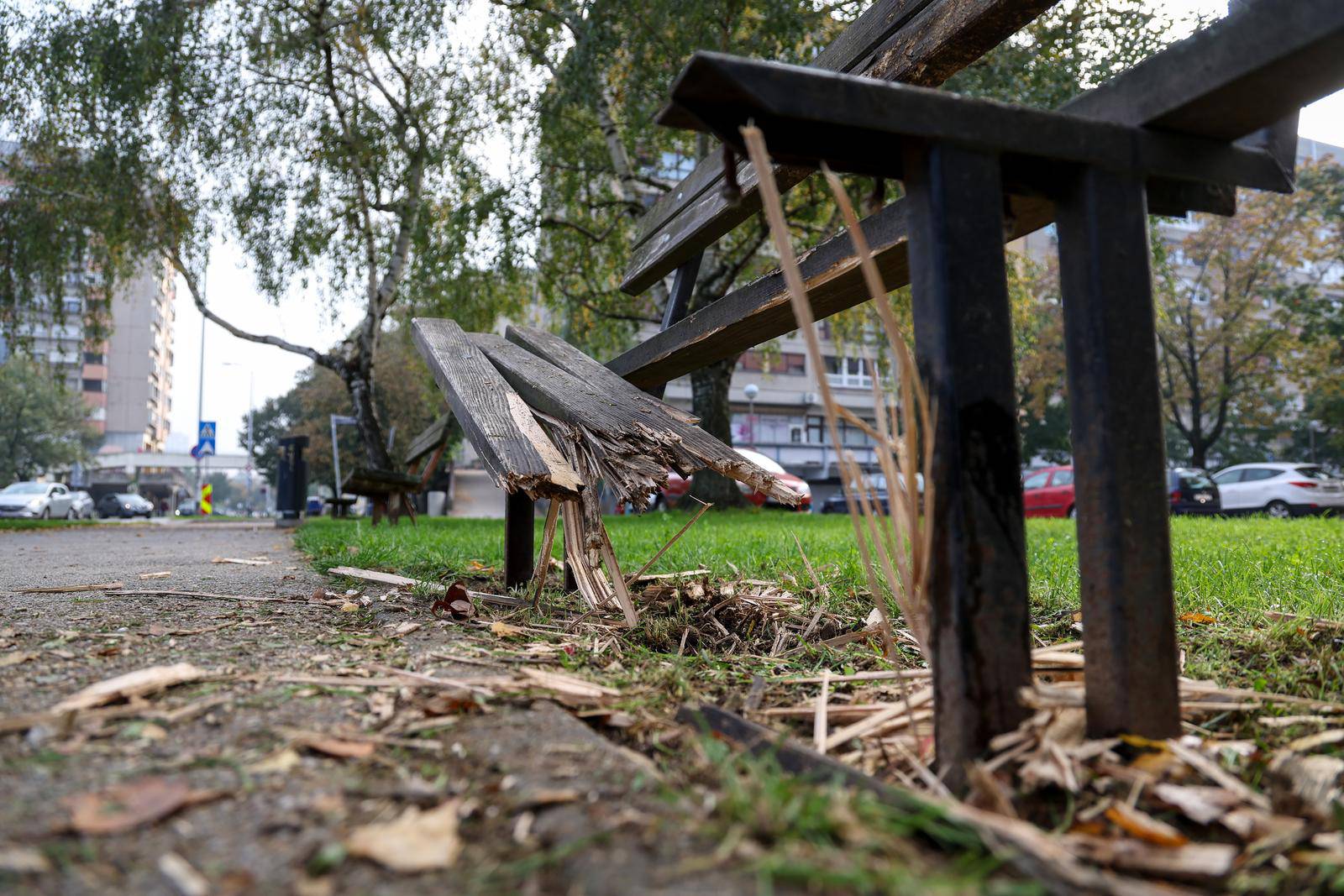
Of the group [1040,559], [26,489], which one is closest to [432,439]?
[1040,559]

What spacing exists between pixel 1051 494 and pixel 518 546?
20.0m

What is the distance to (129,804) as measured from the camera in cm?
114

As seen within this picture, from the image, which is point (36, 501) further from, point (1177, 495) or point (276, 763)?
point (276, 763)

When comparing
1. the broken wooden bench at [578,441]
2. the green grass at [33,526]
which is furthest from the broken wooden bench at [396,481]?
the green grass at [33,526]

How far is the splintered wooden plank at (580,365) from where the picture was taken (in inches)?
113

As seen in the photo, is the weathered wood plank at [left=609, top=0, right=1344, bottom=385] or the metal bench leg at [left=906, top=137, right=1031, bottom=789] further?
the weathered wood plank at [left=609, top=0, right=1344, bottom=385]

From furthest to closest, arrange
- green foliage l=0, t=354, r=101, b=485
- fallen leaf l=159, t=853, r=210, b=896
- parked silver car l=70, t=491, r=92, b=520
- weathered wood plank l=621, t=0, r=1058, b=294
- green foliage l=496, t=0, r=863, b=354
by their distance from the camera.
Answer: green foliage l=0, t=354, r=101, b=485 → parked silver car l=70, t=491, r=92, b=520 → green foliage l=496, t=0, r=863, b=354 → weathered wood plank l=621, t=0, r=1058, b=294 → fallen leaf l=159, t=853, r=210, b=896

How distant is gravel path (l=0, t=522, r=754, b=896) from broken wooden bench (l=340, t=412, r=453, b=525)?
6483 millimetres

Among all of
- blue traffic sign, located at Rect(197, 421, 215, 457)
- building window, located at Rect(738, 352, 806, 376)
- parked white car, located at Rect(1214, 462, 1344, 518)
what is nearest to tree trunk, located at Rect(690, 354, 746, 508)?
parked white car, located at Rect(1214, 462, 1344, 518)

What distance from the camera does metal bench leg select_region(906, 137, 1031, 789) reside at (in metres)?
1.40

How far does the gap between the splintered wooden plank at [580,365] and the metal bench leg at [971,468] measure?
1205mm

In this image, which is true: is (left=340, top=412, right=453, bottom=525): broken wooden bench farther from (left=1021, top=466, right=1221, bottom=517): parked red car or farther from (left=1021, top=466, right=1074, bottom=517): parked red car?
(left=1021, top=466, right=1221, bottom=517): parked red car

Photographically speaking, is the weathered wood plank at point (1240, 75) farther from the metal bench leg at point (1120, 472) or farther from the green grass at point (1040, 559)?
the green grass at point (1040, 559)

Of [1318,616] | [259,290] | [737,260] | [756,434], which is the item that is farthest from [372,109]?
[756,434]
